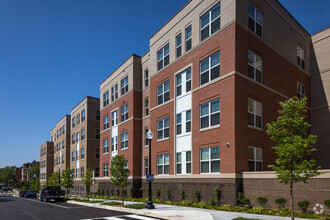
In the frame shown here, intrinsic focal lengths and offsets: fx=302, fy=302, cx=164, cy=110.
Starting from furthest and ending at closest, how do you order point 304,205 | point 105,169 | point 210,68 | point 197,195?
1. point 105,169
2. point 210,68
3. point 197,195
4. point 304,205

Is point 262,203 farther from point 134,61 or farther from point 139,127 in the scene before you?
point 134,61

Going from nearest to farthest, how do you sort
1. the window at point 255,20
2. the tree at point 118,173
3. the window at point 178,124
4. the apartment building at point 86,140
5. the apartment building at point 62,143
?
the window at point 255,20 → the tree at point 118,173 → the window at point 178,124 → the apartment building at point 86,140 → the apartment building at point 62,143

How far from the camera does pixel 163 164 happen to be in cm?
2705

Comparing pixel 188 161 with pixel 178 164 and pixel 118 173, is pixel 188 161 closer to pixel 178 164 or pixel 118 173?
pixel 178 164

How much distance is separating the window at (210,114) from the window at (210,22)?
5273 millimetres

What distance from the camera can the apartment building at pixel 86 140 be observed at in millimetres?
49156

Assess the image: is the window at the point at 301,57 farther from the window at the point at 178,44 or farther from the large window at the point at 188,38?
the window at the point at 178,44

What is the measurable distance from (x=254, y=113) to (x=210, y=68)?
14.8 feet

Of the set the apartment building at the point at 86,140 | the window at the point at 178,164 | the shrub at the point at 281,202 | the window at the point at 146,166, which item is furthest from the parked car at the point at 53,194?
the shrub at the point at 281,202

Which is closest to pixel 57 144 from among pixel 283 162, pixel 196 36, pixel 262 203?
pixel 196 36

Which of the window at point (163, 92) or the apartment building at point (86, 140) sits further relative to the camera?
the apartment building at point (86, 140)

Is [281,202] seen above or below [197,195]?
above

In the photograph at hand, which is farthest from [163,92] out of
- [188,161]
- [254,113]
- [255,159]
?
[255,159]

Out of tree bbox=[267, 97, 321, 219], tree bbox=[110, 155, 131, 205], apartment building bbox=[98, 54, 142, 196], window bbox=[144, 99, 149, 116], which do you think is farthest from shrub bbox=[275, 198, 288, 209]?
window bbox=[144, 99, 149, 116]
